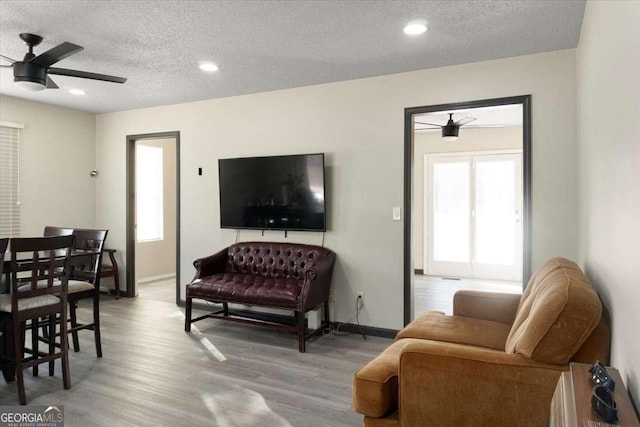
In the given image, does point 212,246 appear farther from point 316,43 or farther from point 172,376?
point 316,43

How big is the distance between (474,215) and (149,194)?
565 centimetres

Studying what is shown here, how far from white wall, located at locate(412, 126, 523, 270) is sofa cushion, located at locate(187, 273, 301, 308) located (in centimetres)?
424

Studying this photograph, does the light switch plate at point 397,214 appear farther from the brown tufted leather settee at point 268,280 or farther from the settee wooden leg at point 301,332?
the settee wooden leg at point 301,332

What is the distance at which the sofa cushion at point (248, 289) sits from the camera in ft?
12.8

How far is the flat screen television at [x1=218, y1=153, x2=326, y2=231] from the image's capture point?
450cm

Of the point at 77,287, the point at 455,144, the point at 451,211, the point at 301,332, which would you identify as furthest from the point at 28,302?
the point at 455,144

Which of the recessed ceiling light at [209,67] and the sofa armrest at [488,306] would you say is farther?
the recessed ceiling light at [209,67]

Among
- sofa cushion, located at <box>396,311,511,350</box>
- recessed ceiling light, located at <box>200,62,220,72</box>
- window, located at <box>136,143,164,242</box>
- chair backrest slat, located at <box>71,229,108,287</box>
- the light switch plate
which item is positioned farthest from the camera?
window, located at <box>136,143,164,242</box>

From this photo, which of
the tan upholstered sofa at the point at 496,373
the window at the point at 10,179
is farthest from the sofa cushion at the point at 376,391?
the window at the point at 10,179

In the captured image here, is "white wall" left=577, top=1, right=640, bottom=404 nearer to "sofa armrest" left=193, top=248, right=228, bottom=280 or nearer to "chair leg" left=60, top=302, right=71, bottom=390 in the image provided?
"chair leg" left=60, top=302, right=71, bottom=390

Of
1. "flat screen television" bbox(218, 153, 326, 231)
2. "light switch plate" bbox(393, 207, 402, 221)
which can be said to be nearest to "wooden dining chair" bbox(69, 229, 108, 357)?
"flat screen television" bbox(218, 153, 326, 231)

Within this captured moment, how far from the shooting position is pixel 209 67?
4.05m

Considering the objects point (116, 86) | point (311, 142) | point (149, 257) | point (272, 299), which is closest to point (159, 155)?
point (149, 257)

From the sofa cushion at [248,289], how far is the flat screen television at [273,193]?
649 millimetres
